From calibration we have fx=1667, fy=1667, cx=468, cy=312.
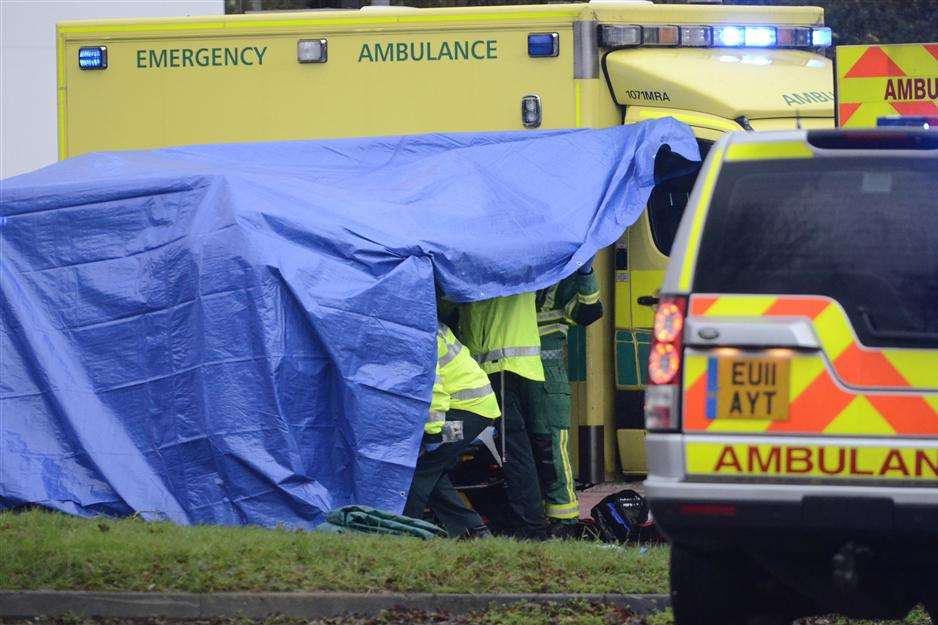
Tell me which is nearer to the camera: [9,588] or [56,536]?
[9,588]

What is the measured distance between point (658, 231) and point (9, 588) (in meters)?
5.02

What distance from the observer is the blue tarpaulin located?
29.0 feet

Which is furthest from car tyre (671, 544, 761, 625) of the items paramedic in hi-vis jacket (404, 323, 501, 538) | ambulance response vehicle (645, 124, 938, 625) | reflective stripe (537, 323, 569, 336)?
reflective stripe (537, 323, 569, 336)

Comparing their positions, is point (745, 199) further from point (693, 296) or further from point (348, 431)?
point (348, 431)

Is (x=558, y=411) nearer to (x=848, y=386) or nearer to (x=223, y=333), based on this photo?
(x=223, y=333)

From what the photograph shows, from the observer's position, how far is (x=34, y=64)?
14125 mm

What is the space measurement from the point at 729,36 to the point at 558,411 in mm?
2903

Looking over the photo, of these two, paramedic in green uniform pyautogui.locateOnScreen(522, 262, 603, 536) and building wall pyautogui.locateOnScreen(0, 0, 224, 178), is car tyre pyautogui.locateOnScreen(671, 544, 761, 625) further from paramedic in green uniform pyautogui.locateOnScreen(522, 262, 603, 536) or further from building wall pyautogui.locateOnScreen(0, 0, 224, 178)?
Answer: building wall pyautogui.locateOnScreen(0, 0, 224, 178)

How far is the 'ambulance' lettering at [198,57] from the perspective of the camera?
1112 centimetres

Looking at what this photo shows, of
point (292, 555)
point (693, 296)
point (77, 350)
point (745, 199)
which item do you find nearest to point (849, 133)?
point (745, 199)

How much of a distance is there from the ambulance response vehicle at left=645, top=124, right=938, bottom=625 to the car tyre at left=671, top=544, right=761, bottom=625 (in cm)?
28

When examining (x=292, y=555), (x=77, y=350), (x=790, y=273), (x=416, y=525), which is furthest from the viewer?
(x=77, y=350)

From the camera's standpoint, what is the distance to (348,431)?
8.92 m

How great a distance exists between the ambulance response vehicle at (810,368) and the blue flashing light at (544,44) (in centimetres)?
523
